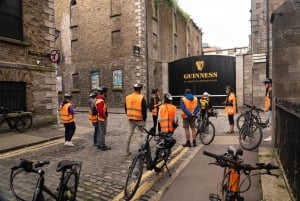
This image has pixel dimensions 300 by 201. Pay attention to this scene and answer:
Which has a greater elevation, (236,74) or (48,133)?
(236,74)

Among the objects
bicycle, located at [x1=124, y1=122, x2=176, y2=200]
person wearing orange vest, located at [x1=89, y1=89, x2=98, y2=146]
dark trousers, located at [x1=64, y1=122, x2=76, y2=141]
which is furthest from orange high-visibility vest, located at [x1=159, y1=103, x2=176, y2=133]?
dark trousers, located at [x1=64, y1=122, x2=76, y2=141]

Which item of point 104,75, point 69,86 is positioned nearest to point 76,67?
point 69,86

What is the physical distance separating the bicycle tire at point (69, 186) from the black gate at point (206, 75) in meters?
19.2

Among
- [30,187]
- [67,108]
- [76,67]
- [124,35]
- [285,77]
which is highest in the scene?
[124,35]

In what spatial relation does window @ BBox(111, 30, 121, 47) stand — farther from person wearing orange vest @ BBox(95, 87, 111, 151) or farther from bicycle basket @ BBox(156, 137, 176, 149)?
bicycle basket @ BBox(156, 137, 176, 149)

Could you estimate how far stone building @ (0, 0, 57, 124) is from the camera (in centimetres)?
1168

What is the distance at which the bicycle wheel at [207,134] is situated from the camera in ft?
30.6

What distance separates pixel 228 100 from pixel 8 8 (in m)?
9.63

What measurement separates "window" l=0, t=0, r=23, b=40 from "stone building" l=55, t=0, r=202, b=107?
38.0 feet

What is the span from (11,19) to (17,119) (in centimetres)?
415

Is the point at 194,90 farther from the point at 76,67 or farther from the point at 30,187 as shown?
the point at 30,187

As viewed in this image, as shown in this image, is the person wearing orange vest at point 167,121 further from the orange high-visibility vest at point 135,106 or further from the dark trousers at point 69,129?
the dark trousers at point 69,129

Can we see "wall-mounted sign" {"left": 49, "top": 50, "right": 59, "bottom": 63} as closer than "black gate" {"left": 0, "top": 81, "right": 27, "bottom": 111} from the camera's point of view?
No

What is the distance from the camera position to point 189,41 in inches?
1549
